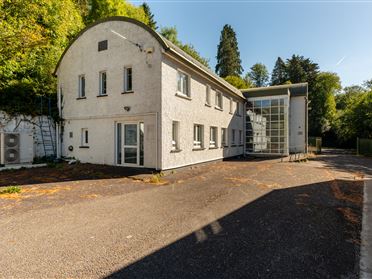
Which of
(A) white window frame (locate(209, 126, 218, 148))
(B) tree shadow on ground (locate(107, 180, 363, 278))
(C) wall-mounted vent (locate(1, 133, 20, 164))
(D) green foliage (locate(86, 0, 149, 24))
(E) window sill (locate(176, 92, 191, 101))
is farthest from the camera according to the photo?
(D) green foliage (locate(86, 0, 149, 24))

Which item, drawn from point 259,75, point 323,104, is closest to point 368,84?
point 323,104

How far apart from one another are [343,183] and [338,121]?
130ft

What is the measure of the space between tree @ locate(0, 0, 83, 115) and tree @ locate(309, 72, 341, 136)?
160 feet

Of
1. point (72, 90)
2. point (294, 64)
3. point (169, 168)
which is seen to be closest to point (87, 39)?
point (72, 90)

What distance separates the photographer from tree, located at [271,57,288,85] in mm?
64400

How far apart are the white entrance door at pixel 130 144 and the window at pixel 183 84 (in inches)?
124

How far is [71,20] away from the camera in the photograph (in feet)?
76.3

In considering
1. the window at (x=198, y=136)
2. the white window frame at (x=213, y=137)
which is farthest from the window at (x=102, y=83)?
the white window frame at (x=213, y=137)

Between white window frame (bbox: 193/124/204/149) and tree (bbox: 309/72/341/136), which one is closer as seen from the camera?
white window frame (bbox: 193/124/204/149)

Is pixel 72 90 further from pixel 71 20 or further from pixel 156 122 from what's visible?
pixel 71 20

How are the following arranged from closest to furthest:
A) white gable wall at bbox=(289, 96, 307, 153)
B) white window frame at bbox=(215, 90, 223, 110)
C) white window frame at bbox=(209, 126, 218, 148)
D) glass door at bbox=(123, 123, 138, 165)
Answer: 1. glass door at bbox=(123, 123, 138, 165)
2. white window frame at bbox=(209, 126, 218, 148)
3. white window frame at bbox=(215, 90, 223, 110)
4. white gable wall at bbox=(289, 96, 307, 153)

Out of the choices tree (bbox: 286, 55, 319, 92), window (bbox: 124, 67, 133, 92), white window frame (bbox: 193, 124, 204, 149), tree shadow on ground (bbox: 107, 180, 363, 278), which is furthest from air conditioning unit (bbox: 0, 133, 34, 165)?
tree (bbox: 286, 55, 319, 92)

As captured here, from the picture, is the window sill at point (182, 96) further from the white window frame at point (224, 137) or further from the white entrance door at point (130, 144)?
the white window frame at point (224, 137)

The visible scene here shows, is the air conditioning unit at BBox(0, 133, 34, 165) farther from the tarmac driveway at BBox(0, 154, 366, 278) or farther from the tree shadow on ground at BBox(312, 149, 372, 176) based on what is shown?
the tree shadow on ground at BBox(312, 149, 372, 176)
